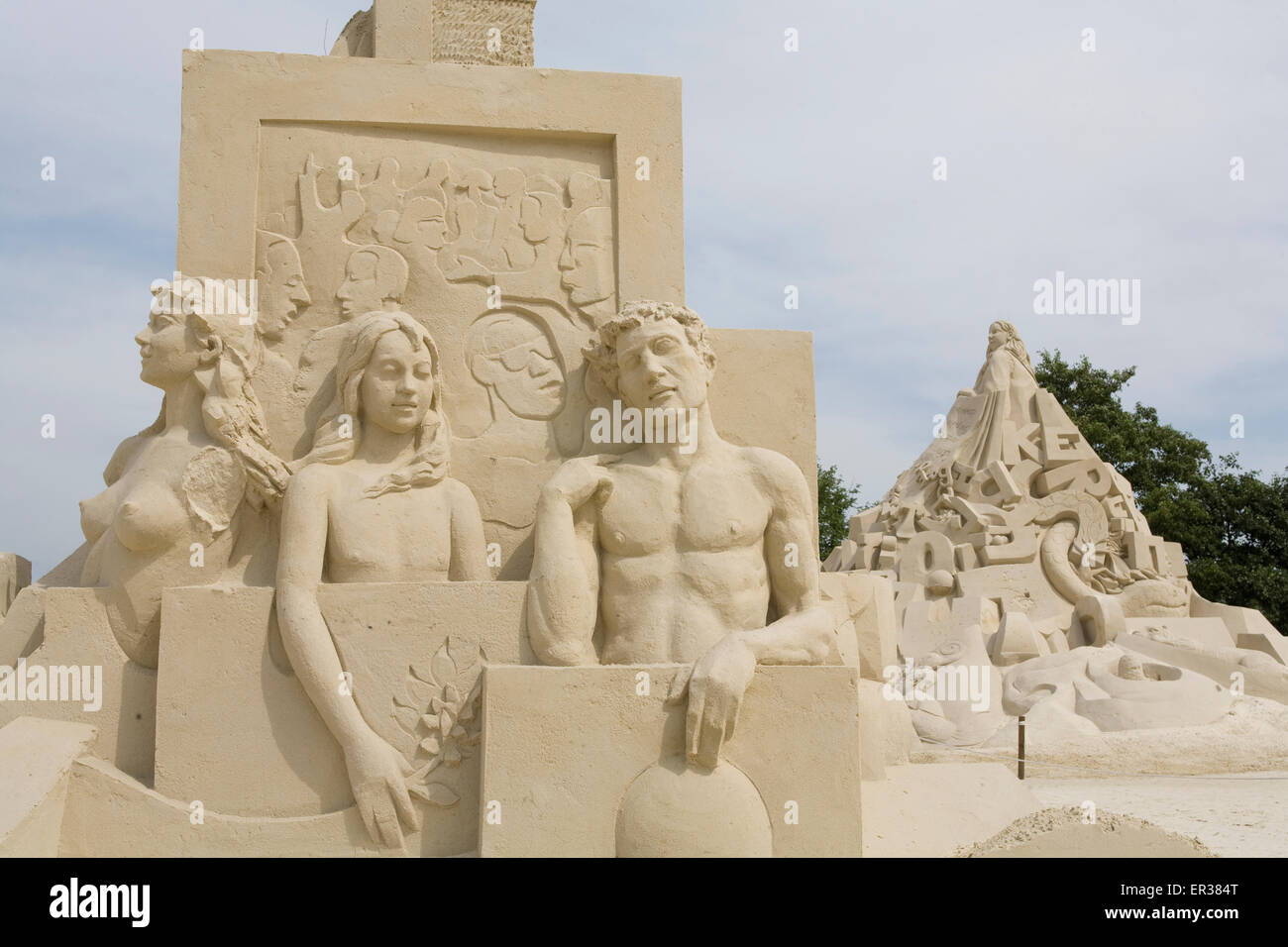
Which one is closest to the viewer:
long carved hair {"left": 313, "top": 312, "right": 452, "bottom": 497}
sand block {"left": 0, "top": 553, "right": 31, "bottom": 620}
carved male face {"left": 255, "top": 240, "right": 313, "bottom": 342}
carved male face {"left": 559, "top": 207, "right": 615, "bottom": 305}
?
long carved hair {"left": 313, "top": 312, "right": 452, "bottom": 497}

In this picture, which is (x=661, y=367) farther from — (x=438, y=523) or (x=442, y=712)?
(x=442, y=712)

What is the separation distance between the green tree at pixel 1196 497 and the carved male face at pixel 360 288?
18148 millimetres

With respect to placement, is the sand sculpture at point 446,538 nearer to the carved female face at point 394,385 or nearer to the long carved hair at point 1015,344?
the carved female face at point 394,385

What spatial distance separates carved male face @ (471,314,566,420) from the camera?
18.9ft

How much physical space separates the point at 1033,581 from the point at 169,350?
938cm

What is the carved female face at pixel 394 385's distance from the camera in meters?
5.35

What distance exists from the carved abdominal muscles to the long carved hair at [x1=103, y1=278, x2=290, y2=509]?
0.68ft

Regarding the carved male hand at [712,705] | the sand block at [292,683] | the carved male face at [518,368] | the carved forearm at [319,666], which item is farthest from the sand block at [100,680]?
the carved male hand at [712,705]

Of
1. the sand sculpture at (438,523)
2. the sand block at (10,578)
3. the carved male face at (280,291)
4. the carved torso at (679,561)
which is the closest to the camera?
the sand sculpture at (438,523)

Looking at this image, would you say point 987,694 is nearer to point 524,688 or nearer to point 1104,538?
point 1104,538

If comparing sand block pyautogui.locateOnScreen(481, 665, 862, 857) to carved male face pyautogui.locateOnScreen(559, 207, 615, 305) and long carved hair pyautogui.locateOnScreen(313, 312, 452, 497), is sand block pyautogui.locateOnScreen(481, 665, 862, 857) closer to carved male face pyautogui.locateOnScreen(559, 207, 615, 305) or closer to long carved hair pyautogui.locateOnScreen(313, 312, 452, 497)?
long carved hair pyautogui.locateOnScreen(313, 312, 452, 497)

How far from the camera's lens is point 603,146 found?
6094 mm

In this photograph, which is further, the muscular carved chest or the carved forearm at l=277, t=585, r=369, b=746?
the muscular carved chest

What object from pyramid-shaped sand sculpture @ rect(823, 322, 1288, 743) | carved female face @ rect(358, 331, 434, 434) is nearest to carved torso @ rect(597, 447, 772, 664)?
carved female face @ rect(358, 331, 434, 434)
